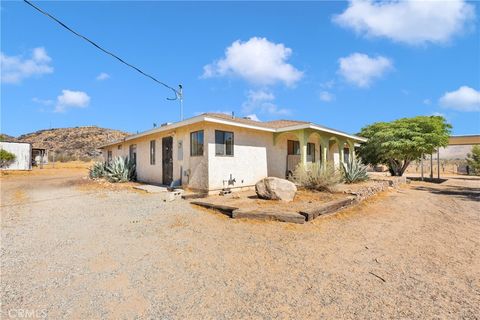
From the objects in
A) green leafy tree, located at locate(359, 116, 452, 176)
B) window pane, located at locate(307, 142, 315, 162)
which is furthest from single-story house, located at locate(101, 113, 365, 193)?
green leafy tree, located at locate(359, 116, 452, 176)

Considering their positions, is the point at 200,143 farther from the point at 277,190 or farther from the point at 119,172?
the point at 119,172

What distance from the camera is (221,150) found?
9.94m

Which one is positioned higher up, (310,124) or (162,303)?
(310,124)

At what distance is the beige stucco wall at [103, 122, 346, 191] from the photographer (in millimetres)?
9562

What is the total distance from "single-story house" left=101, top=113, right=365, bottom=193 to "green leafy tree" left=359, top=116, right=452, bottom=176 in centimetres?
336

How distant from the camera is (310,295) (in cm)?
284

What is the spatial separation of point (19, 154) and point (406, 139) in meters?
35.1

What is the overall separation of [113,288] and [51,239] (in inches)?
101

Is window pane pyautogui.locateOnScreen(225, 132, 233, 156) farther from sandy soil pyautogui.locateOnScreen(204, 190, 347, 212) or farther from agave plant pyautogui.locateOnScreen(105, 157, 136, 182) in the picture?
agave plant pyautogui.locateOnScreen(105, 157, 136, 182)

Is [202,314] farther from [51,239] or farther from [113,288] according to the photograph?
[51,239]

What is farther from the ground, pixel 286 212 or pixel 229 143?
pixel 229 143

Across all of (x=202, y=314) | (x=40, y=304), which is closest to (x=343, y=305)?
(x=202, y=314)

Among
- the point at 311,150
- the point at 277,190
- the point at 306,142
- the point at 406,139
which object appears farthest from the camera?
the point at 406,139

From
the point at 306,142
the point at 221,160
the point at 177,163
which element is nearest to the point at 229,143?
the point at 221,160
